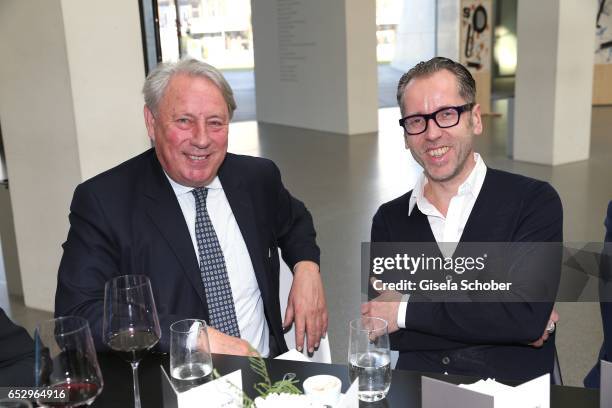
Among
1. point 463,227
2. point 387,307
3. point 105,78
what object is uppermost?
point 105,78

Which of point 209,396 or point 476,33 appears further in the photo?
point 476,33

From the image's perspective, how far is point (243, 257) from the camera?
92.3 inches

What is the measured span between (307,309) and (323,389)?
0.88 m

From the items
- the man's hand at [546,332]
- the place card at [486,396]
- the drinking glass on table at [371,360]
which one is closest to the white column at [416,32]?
the man's hand at [546,332]

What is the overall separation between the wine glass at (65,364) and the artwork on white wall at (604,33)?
46.6 feet

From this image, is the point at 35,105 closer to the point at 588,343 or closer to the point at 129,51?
the point at 129,51

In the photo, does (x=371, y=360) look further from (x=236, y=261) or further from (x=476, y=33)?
(x=476, y=33)

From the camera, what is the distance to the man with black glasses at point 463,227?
2061 mm

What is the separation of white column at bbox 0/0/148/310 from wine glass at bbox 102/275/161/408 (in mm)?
2765

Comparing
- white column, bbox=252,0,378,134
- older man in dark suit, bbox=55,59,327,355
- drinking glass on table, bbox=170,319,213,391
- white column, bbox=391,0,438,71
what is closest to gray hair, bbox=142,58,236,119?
older man in dark suit, bbox=55,59,327,355

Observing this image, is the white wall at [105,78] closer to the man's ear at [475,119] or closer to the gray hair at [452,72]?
the gray hair at [452,72]

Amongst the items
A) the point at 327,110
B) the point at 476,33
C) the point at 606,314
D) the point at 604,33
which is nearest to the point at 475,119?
the point at 606,314

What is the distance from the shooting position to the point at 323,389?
1390mm

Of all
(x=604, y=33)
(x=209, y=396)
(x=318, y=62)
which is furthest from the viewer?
(x=604, y=33)
